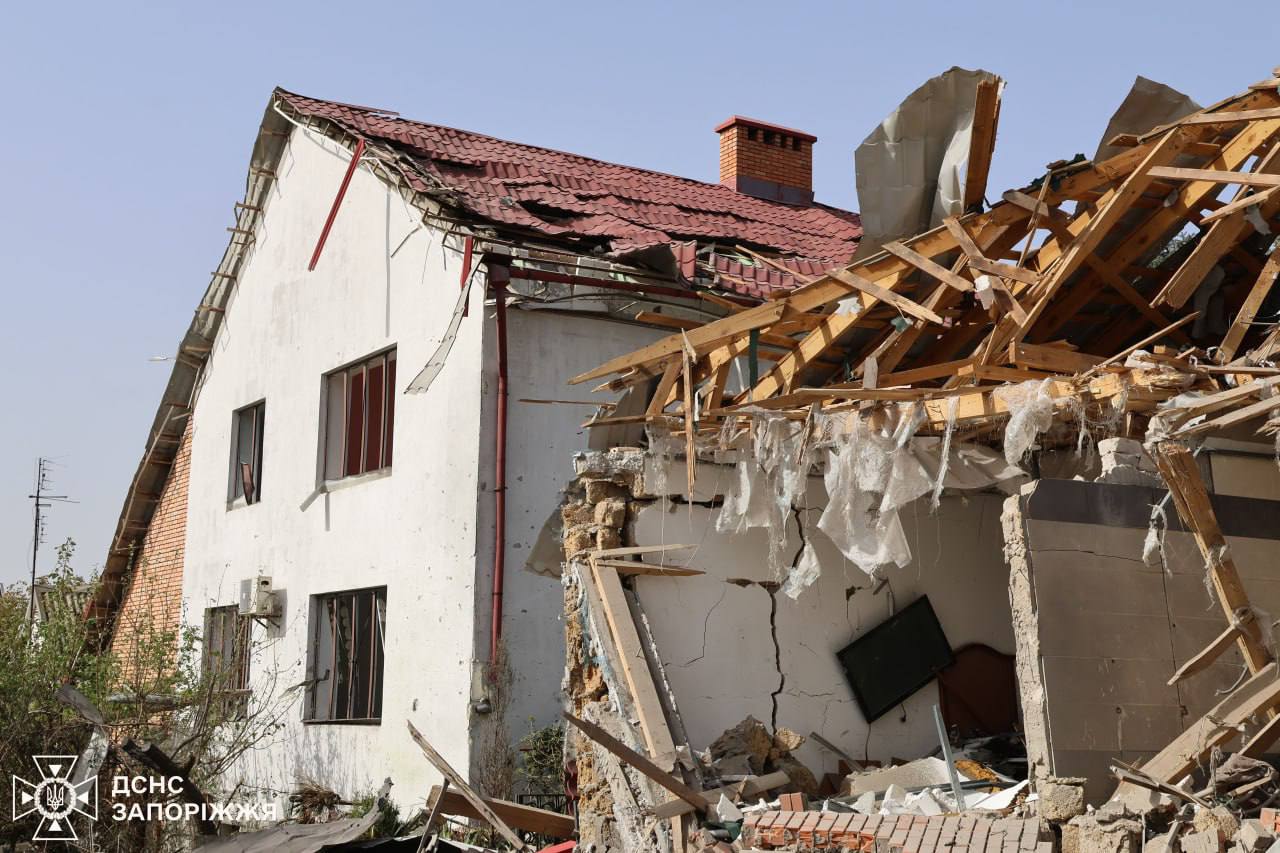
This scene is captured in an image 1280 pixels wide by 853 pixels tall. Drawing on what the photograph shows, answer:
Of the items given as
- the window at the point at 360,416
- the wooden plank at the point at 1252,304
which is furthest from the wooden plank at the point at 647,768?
the window at the point at 360,416

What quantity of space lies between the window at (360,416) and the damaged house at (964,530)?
4433 mm

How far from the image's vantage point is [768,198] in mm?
16391

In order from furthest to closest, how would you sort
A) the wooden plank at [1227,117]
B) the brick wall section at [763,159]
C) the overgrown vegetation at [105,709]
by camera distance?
the brick wall section at [763,159]
the overgrown vegetation at [105,709]
the wooden plank at [1227,117]

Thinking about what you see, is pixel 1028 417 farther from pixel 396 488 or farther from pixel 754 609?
pixel 396 488

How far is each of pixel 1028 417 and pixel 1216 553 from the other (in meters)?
1.10

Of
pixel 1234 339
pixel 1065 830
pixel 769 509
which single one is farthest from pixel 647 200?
pixel 1065 830

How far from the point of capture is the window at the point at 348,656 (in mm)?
11984

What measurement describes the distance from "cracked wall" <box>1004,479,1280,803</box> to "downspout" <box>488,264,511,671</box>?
16.3 feet

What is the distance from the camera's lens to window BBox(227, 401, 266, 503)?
14.6 metres

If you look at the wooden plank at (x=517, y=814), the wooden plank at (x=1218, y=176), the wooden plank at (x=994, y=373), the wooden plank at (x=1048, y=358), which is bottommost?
the wooden plank at (x=517, y=814)

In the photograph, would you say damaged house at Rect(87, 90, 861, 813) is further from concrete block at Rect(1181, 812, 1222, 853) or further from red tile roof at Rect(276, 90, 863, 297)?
concrete block at Rect(1181, 812, 1222, 853)

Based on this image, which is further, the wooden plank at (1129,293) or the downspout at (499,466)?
the downspout at (499,466)

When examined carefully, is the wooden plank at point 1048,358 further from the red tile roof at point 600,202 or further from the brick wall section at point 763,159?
the brick wall section at point 763,159

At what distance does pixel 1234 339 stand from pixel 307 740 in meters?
9.17
